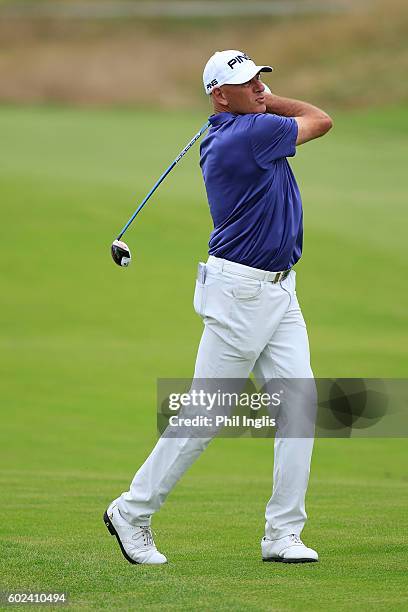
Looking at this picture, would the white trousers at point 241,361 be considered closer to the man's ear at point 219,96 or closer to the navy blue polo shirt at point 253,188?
the navy blue polo shirt at point 253,188

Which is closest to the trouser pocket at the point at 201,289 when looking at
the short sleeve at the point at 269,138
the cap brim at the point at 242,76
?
the short sleeve at the point at 269,138

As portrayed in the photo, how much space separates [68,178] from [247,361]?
15594mm

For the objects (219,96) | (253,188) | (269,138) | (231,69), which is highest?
(231,69)

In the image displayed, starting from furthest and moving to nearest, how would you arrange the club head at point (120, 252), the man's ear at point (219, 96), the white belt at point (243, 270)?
1. the club head at point (120, 252)
2. the man's ear at point (219, 96)
3. the white belt at point (243, 270)

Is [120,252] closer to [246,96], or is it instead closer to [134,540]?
[246,96]

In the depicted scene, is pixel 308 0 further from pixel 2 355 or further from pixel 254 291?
pixel 254 291

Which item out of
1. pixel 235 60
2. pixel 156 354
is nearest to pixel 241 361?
pixel 235 60

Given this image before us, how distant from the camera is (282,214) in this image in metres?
5.77

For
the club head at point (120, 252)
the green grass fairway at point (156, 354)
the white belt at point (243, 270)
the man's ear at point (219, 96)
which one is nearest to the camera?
the green grass fairway at point (156, 354)

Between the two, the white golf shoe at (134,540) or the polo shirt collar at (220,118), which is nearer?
the white golf shoe at (134,540)

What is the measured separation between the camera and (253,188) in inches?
225

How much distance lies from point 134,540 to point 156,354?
29.7 ft

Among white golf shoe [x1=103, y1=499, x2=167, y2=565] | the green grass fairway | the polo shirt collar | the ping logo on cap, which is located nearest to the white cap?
the ping logo on cap

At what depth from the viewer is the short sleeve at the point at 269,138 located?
563cm
